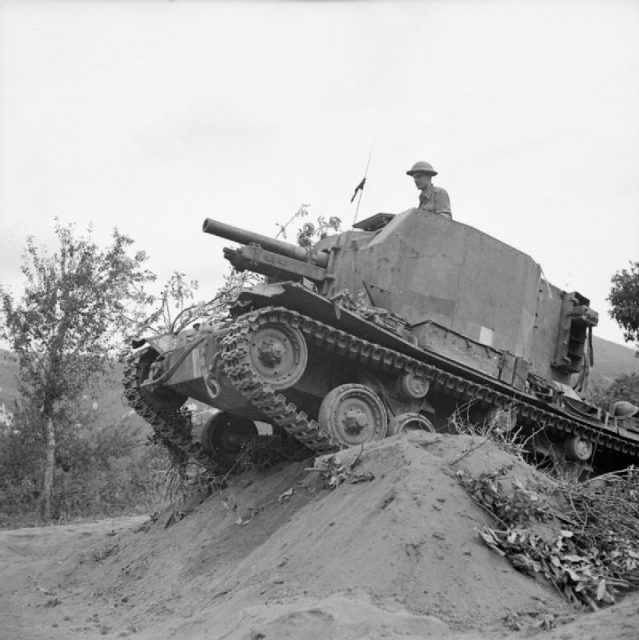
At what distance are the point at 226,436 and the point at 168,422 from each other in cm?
73

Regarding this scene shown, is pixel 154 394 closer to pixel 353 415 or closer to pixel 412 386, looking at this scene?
pixel 353 415

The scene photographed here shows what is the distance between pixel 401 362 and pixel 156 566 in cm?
341

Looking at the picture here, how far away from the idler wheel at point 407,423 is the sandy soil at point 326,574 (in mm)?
1247

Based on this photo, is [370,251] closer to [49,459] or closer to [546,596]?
[546,596]

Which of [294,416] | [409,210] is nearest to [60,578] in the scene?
[294,416]

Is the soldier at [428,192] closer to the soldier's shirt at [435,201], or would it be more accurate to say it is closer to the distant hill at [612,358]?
the soldier's shirt at [435,201]

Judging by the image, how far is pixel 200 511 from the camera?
31.2 feet

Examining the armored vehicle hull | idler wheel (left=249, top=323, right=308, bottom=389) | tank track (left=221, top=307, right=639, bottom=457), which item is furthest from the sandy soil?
the armored vehicle hull

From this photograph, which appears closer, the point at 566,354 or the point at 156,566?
the point at 156,566

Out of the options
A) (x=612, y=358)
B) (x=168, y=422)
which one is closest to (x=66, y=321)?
(x=168, y=422)

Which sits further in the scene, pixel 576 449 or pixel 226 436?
pixel 576 449

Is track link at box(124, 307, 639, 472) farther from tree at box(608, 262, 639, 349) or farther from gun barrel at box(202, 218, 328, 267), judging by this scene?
tree at box(608, 262, 639, 349)

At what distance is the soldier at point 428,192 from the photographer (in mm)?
11484

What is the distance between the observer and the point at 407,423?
9.81 meters
